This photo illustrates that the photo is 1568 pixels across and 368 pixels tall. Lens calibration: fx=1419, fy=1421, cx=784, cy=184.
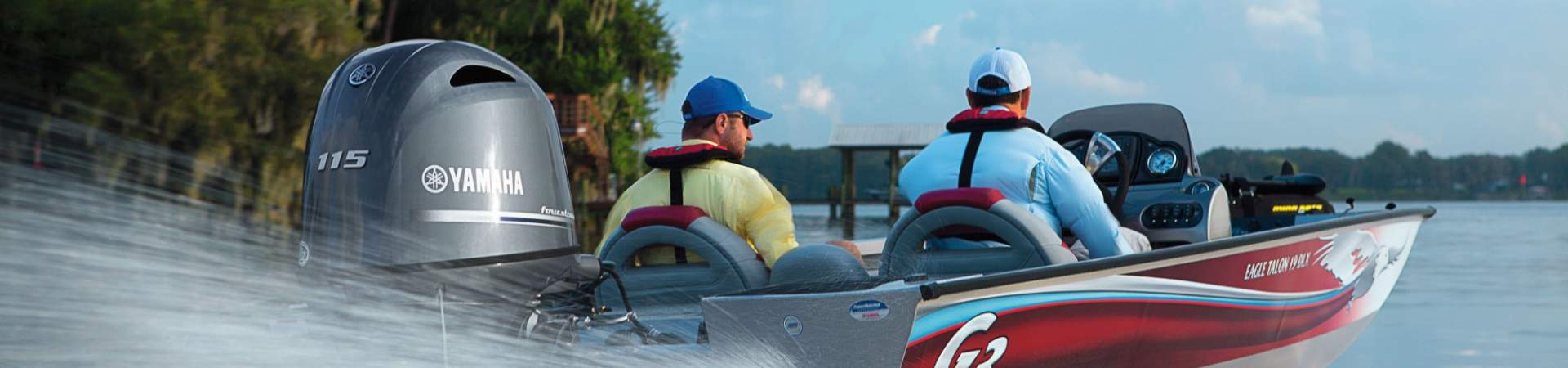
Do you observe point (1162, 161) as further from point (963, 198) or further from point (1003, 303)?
point (1003, 303)

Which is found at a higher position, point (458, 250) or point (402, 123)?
point (402, 123)

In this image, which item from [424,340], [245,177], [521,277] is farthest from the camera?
[245,177]

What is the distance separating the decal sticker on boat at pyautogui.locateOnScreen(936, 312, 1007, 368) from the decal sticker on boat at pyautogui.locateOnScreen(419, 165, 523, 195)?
1.28 metres

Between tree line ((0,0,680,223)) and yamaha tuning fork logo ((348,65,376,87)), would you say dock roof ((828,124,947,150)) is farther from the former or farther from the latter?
yamaha tuning fork logo ((348,65,376,87))

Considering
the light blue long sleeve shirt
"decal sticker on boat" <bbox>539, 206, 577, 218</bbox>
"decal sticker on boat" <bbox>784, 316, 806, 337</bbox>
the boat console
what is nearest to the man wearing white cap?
the light blue long sleeve shirt

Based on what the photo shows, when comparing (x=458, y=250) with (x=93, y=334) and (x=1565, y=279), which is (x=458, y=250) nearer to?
(x=93, y=334)

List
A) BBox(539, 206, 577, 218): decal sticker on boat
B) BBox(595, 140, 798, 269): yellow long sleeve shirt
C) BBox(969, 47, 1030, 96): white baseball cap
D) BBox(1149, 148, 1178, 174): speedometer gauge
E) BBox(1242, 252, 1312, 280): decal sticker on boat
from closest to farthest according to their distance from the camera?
1. BBox(539, 206, 577, 218): decal sticker on boat
2. BBox(595, 140, 798, 269): yellow long sleeve shirt
3. BBox(969, 47, 1030, 96): white baseball cap
4. BBox(1242, 252, 1312, 280): decal sticker on boat
5. BBox(1149, 148, 1178, 174): speedometer gauge

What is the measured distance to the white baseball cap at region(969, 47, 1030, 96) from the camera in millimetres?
5164

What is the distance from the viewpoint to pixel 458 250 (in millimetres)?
3441

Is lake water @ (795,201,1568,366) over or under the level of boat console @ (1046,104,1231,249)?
under

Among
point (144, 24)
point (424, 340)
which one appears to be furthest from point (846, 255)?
point (144, 24)

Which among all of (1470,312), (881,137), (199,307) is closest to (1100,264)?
(199,307)

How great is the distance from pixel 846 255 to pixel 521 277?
41.3 inches

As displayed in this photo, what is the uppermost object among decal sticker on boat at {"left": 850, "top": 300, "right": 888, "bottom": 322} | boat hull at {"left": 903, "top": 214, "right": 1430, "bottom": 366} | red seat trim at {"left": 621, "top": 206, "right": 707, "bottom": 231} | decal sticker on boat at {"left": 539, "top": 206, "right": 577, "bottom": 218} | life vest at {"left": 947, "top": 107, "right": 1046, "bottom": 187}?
life vest at {"left": 947, "top": 107, "right": 1046, "bottom": 187}
